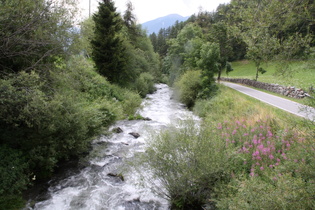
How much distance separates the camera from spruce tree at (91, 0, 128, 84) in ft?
62.0

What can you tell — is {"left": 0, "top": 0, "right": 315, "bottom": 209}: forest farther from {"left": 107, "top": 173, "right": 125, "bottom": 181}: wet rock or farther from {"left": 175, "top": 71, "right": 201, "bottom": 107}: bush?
{"left": 175, "top": 71, "right": 201, "bottom": 107}: bush

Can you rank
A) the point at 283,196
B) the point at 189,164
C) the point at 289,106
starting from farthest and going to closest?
the point at 289,106 → the point at 189,164 → the point at 283,196

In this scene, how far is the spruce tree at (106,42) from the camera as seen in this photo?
18.9 meters

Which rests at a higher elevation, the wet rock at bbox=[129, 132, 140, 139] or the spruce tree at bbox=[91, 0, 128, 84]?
the spruce tree at bbox=[91, 0, 128, 84]

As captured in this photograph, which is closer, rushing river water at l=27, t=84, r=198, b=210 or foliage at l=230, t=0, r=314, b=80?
foliage at l=230, t=0, r=314, b=80

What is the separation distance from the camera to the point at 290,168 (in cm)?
379

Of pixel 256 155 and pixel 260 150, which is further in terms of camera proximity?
pixel 260 150

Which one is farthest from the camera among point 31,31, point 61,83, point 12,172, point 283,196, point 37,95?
point 61,83

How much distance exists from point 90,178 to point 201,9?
73.1 meters

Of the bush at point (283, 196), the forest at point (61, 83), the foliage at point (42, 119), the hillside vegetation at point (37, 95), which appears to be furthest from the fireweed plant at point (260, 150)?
the hillside vegetation at point (37, 95)

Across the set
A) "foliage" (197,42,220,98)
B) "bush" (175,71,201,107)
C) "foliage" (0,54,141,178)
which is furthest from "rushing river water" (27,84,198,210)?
"bush" (175,71,201,107)

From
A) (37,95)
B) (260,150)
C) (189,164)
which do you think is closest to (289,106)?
(260,150)

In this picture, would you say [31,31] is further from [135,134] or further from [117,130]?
[135,134]

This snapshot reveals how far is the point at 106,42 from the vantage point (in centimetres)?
1877
